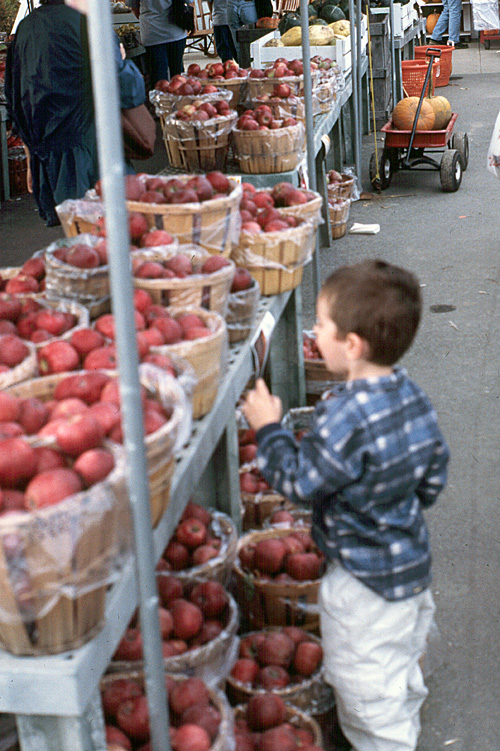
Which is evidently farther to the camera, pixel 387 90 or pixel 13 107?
pixel 387 90

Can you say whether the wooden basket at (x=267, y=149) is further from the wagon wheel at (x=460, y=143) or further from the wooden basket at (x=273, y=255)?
the wagon wheel at (x=460, y=143)

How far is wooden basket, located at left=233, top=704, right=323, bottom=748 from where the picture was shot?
6.53 ft

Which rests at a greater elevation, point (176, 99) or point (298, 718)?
point (176, 99)

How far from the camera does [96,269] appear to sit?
2043 mm

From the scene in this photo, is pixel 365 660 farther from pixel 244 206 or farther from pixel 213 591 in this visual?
pixel 244 206

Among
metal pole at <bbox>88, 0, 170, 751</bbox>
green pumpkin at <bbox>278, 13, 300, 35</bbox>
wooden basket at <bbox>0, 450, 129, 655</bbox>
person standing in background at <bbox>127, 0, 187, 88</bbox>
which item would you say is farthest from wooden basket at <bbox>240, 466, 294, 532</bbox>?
green pumpkin at <bbox>278, 13, 300, 35</bbox>

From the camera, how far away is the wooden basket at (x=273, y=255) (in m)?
2.81

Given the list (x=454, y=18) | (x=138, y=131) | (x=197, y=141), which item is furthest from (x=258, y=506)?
(x=454, y=18)

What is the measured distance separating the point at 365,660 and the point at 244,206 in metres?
1.61

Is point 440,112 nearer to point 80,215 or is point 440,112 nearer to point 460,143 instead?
point 460,143

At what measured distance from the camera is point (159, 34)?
7457 mm

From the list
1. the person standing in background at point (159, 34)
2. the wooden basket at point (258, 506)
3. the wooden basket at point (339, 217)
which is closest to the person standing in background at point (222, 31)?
the person standing in background at point (159, 34)

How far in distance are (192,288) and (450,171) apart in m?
5.72

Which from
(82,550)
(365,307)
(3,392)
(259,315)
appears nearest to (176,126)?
(259,315)
